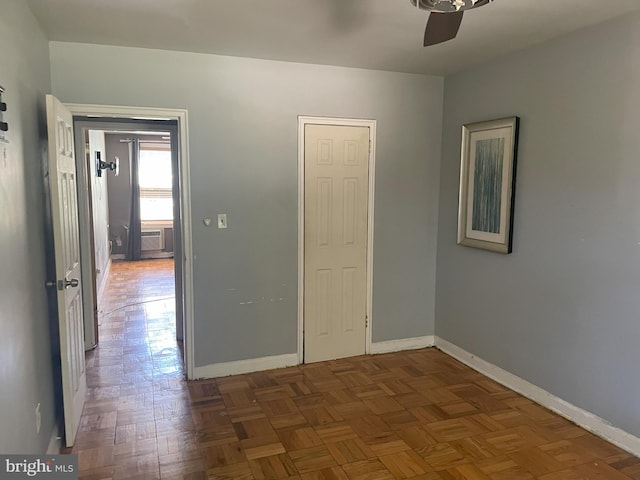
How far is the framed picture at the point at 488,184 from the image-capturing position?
3150 millimetres

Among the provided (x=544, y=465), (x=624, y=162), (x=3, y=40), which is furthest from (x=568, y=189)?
(x=3, y=40)

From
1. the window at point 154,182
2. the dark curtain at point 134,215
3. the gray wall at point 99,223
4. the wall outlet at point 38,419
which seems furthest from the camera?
the window at point 154,182

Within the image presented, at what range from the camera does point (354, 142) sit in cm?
364

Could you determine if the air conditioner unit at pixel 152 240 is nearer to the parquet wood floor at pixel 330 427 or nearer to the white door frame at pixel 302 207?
the parquet wood floor at pixel 330 427

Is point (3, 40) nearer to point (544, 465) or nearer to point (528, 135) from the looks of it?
point (528, 135)

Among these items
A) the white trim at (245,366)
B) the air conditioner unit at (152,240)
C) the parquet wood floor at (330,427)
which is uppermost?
the air conditioner unit at (152,240)

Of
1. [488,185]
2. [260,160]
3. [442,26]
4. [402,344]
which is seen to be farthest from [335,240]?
[442,26]

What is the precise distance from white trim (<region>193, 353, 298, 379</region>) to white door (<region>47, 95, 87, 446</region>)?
0.83m

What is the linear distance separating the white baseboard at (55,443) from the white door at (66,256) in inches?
1.8

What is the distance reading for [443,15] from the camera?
1.82m

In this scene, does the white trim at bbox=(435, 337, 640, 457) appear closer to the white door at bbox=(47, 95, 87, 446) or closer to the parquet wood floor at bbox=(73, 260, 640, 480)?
the parquet wood floor at bbox=(73, 260, 640, 480)

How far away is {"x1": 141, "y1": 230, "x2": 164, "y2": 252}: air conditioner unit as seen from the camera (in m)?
8.46

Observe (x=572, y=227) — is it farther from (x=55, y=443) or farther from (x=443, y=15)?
(x=55, y=443)

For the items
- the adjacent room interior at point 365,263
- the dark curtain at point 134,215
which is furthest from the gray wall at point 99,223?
the adjacent room interior at point 365,263
